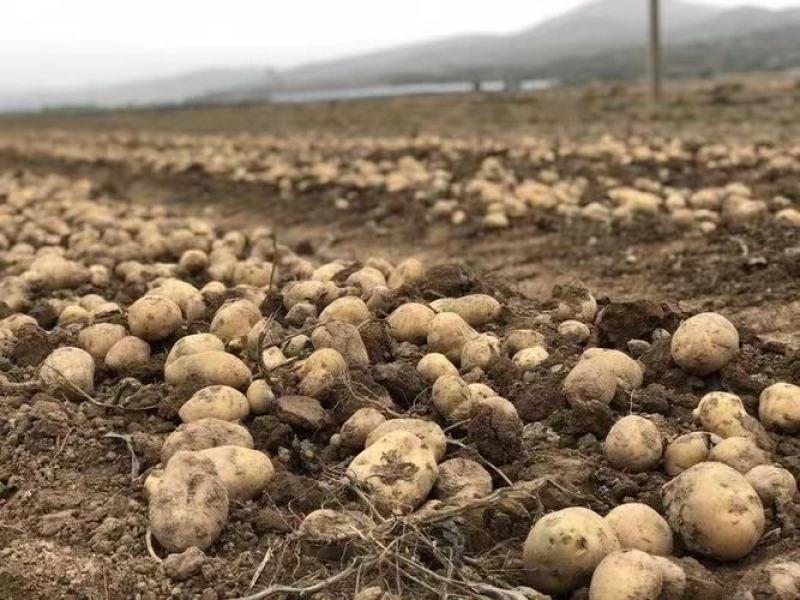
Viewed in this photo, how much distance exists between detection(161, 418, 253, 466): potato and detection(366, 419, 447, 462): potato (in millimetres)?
405

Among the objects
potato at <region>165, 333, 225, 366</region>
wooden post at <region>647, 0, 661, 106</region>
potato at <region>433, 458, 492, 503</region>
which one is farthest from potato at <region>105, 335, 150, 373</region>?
wooden post at <region>647, 0, 661, 106</region>

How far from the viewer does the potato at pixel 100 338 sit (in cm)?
341

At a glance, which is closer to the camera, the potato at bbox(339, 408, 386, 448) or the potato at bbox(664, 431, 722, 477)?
the potato at bbox(664, 431, 722, 477)

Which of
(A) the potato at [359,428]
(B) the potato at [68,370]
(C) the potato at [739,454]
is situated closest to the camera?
(C) the potato at [739,454]

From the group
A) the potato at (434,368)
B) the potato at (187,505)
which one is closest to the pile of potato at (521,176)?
the potato at (434,368)

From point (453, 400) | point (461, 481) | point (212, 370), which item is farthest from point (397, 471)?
point (212, 370)

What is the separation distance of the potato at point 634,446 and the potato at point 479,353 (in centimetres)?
66

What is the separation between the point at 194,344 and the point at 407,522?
4.35ft

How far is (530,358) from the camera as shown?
10.4 ft

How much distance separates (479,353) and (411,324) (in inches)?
14.3

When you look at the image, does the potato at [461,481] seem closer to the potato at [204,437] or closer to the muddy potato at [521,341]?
the potato at [204,437]

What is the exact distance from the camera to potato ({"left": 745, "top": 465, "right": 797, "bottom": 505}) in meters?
2.34

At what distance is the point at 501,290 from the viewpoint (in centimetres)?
417

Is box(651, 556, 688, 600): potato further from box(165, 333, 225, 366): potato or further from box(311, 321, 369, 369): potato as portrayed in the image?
box(165, 333, 225, 366): potato
